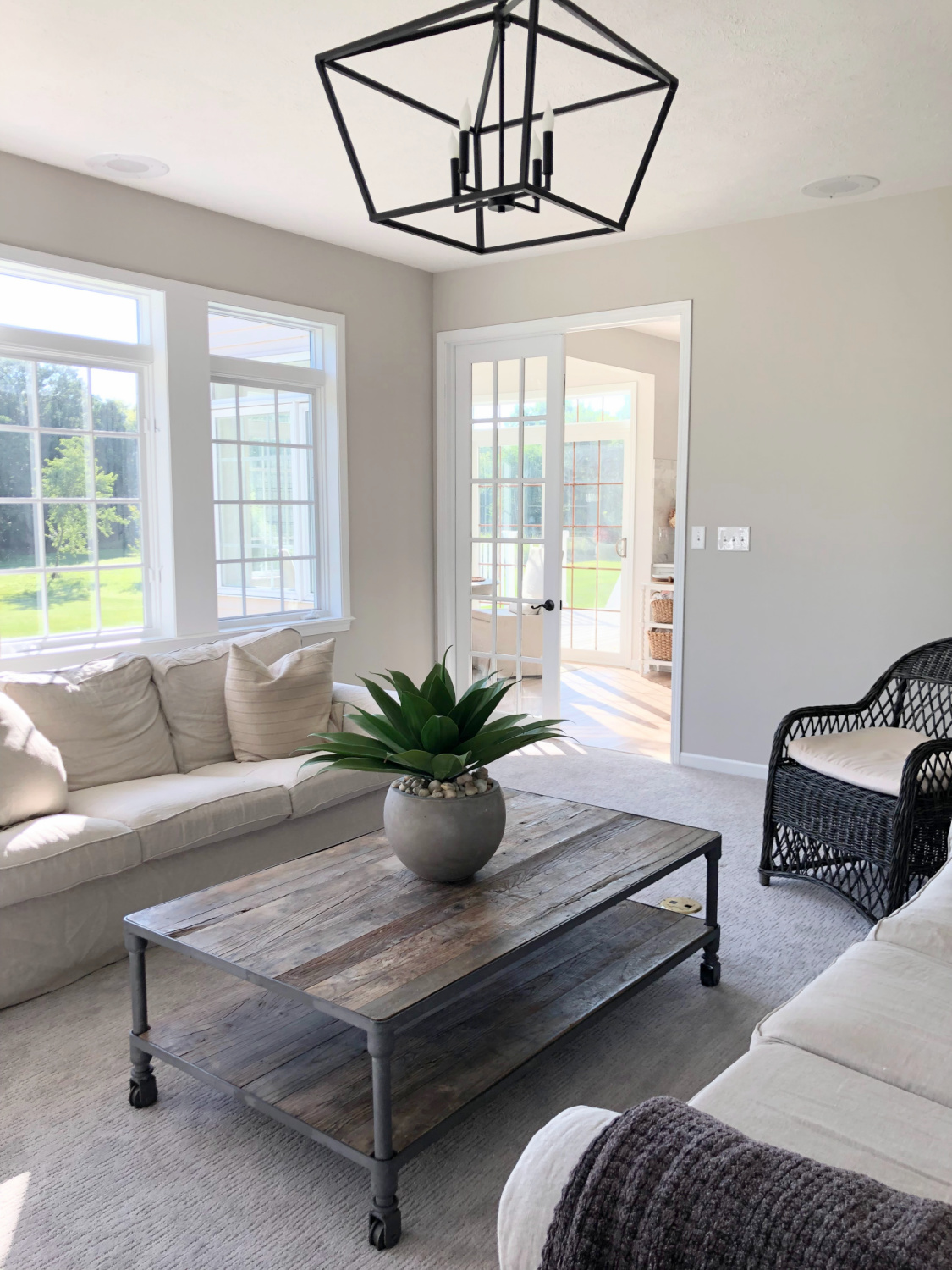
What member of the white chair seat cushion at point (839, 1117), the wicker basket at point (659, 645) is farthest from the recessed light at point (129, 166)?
the wicker basket at point (659, 645)

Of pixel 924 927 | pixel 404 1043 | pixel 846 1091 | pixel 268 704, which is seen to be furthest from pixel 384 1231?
pixel 268 704

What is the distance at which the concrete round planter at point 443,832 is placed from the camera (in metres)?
2.21

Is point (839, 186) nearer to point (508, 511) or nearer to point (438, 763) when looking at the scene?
A: point (508, 511)

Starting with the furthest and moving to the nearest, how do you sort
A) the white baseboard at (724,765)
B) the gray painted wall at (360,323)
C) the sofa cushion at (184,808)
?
1. the white baseboard at (724,765)
2. the gray painted wall at (360,323)
3. the sofa cushion at (184,808)

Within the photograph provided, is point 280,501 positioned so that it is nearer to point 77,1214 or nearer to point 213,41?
point 213,41

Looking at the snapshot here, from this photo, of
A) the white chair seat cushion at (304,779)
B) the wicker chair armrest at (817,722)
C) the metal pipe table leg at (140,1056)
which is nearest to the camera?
the metal pipe table leg at (140,1056)

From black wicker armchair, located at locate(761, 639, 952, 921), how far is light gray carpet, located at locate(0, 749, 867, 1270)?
11.1 inches

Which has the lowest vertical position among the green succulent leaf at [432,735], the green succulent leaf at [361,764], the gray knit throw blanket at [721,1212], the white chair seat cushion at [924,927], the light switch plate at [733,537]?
the white chair seat cushion at [924,927]

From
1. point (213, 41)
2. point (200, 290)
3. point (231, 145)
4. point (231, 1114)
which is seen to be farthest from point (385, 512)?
point (231, 1114)

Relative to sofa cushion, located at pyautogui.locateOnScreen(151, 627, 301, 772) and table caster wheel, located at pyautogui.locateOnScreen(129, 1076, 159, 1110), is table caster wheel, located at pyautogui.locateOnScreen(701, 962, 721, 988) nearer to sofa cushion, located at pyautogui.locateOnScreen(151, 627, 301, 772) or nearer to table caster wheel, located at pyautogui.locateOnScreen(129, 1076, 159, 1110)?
table caster wheel, located at pyautogui.locateOnScreen(129, 1076, 159, 1110)

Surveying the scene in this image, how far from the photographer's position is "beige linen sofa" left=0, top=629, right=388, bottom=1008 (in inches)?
104

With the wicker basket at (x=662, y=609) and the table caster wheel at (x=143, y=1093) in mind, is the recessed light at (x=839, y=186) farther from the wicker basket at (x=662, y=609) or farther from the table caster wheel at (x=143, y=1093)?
the table caster wheel at (x=143, y=1093)

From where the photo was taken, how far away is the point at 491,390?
18.5ft

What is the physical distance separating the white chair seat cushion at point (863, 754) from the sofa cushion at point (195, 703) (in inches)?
80.2
